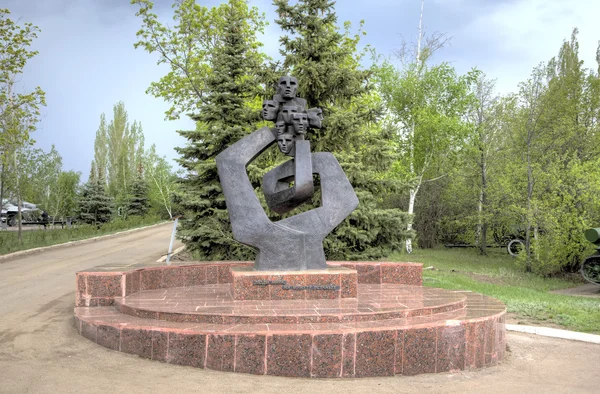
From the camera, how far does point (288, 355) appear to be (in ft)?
16.7

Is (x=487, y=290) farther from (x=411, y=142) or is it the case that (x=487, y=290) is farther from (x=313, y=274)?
(x=411, y=142)

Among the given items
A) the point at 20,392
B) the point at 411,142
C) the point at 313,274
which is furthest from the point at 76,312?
the point at 411,142

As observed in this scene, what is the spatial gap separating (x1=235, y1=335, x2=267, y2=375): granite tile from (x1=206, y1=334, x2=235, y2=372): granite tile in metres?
0.06

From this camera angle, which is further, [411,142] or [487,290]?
[411,142]

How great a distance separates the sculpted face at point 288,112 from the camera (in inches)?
311

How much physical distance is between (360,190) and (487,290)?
12.8ft

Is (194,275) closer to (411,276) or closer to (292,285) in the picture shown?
(292,285)

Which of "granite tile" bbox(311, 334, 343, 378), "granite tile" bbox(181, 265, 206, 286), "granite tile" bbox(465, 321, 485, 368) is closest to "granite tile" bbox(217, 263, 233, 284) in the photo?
"granite tile" bbox(181, 265, 206, 286)

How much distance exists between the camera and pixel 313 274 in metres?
7.17

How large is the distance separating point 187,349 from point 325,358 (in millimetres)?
1324

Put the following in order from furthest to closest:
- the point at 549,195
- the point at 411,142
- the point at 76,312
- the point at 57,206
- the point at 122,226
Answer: the point at 122,226 → the point at 57,206 → the point at 411,142 → the point at 549,195 → the point at 76,312

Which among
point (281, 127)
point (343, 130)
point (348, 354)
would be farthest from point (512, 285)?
point (348, 354)

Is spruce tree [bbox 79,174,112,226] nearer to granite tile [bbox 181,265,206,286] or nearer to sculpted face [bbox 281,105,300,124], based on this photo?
granite tile [bbox 181,265,206,286]

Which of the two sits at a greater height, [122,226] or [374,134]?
[374,134]
